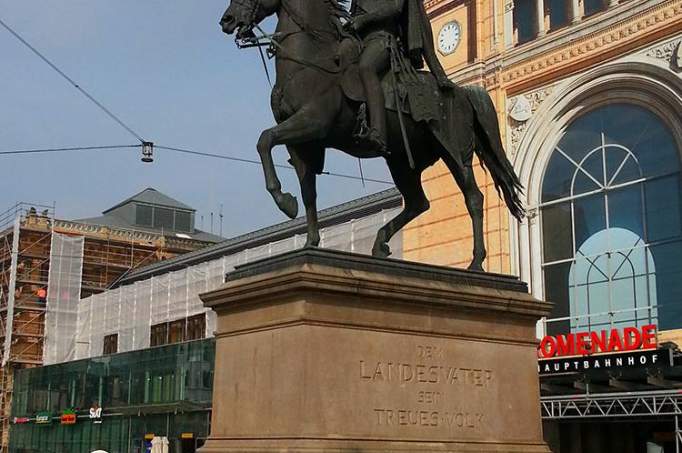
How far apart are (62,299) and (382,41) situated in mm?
52057

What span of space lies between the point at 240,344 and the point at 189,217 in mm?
63605

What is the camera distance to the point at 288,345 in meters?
9.17

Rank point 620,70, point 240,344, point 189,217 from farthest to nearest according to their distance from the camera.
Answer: point 189,217
point 620,70
point 240,344

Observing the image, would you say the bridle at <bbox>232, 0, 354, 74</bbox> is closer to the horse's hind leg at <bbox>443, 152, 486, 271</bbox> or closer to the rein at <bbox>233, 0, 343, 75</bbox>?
the rein at <bbox>233, 0, 343, 75</bbox>

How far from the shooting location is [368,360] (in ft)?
30.9

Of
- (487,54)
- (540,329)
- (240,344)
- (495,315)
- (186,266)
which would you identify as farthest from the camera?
(186,266)

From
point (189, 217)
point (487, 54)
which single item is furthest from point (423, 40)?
point (189, 217)

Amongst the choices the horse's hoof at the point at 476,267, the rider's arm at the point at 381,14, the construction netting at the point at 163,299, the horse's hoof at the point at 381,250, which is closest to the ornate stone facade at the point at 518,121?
the construction netting at the point at 163,299

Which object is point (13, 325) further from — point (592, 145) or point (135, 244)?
point (592, 145)

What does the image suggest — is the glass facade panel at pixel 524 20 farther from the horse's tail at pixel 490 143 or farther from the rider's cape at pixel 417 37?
the rider's cape at pixel 417 37

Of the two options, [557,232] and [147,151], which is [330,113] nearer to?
[557,232]

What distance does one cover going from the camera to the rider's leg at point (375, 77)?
10.7 m

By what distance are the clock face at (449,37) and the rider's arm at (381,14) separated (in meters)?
22.2

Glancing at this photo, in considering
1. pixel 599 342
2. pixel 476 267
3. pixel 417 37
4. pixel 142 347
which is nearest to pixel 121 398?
pixel 142 347
